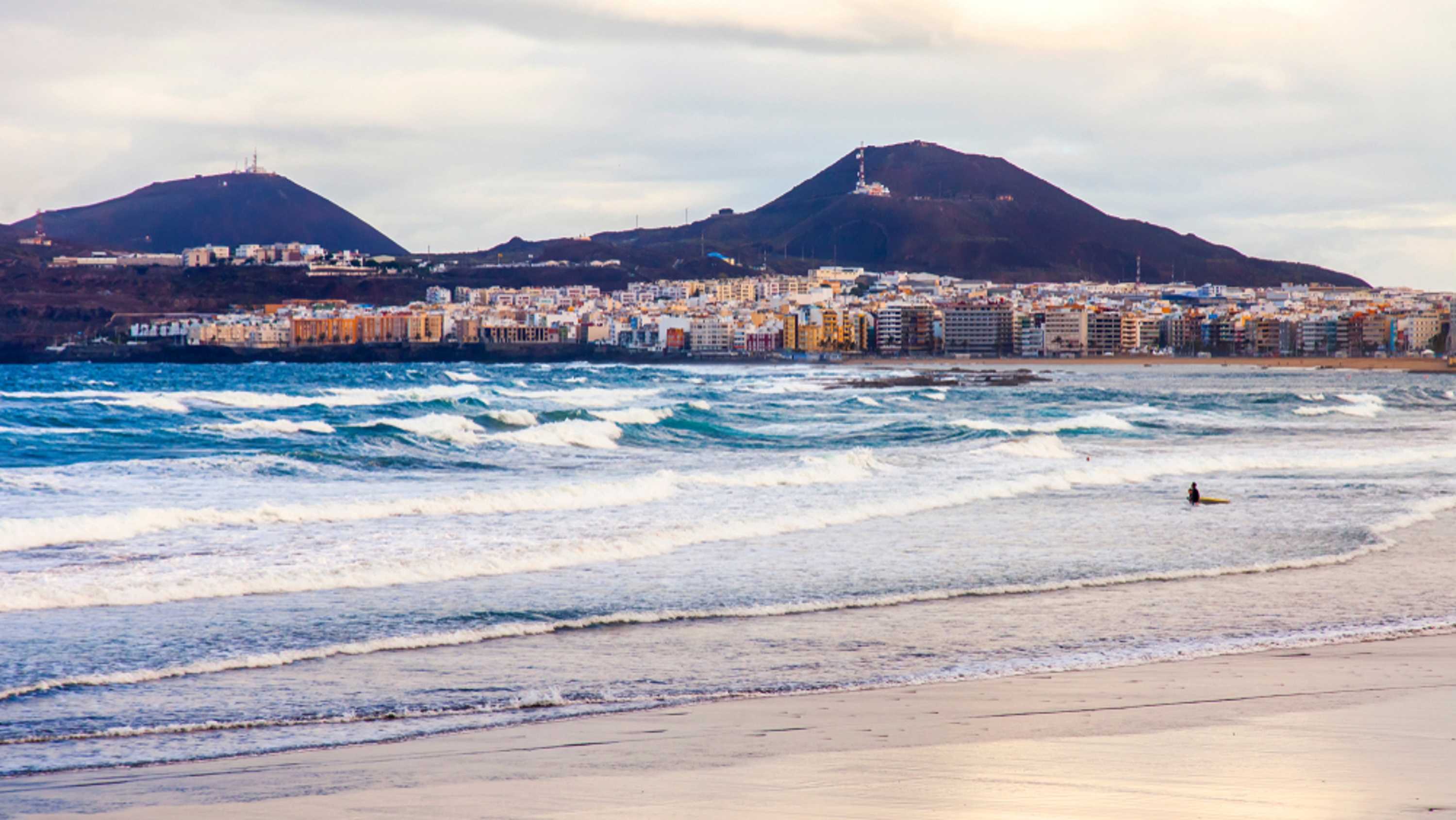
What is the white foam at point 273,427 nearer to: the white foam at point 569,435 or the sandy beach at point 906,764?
the white foam at point 569,435

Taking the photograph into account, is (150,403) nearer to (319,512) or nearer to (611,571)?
(319,512)

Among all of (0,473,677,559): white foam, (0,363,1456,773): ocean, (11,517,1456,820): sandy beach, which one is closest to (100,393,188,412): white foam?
(0,363,1456,773): ocean

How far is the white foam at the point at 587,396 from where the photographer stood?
4581 centimetres

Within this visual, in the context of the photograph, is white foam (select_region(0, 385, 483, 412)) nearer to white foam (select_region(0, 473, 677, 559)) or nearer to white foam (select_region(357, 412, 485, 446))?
white foam (select_region(357, 412, 485, 446))

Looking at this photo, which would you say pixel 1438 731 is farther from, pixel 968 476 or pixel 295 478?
pixel 295 478

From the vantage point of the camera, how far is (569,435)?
2841 centimetres

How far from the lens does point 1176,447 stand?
27297 mm

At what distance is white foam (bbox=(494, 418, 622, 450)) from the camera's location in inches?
1084

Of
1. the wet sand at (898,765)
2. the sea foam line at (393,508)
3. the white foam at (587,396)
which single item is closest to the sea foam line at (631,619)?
the wet sand at (898,765)

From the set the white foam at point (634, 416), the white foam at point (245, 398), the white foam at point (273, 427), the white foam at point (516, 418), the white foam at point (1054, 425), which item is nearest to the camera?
the white foam at point (273, 427)

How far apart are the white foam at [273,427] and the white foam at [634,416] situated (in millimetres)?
7133

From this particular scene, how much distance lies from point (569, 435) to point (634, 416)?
6.56m

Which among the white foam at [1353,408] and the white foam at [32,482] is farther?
the white foam at [1353,408]

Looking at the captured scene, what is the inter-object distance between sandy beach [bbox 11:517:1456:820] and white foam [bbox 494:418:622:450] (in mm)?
20650
